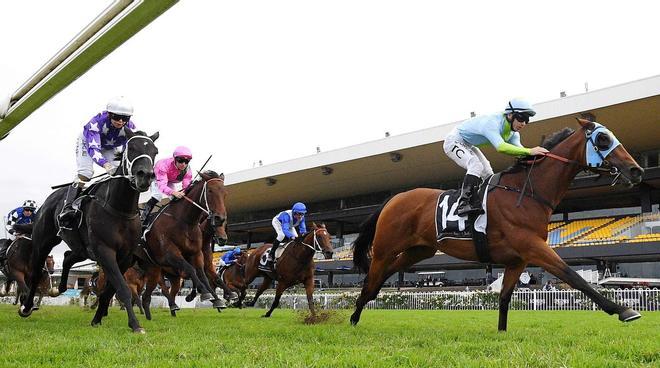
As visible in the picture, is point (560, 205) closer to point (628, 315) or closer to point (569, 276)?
point (569, 276)

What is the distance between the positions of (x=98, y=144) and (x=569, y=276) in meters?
6.01

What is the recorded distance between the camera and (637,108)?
25047 mm

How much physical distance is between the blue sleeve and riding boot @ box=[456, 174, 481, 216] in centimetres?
659

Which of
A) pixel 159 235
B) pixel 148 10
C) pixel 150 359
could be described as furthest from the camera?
pixel 159 235

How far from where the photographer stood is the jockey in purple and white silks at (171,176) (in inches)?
391

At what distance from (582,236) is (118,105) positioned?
90.8ft

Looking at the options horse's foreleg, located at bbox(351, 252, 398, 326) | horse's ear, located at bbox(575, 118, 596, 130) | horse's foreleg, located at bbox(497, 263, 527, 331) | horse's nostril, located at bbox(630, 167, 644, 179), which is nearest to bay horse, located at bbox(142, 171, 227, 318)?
horse's foreleg, located at bbox(351, 252, 398, 326)

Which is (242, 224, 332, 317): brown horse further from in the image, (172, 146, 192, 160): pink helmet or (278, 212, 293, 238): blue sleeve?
(172, 146, 192, 160): pink helmet

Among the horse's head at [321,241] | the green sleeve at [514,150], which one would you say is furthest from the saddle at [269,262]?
the green sleeve at [514,150]

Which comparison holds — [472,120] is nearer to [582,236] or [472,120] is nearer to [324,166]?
[582,236]

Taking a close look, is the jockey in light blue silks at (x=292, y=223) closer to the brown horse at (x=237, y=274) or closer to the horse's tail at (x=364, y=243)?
the horse's tail at (x=364, y=243)

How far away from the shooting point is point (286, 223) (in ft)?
43.8

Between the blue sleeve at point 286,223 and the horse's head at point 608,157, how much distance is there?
7835 mm

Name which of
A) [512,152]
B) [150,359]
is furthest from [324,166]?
[150,359]
